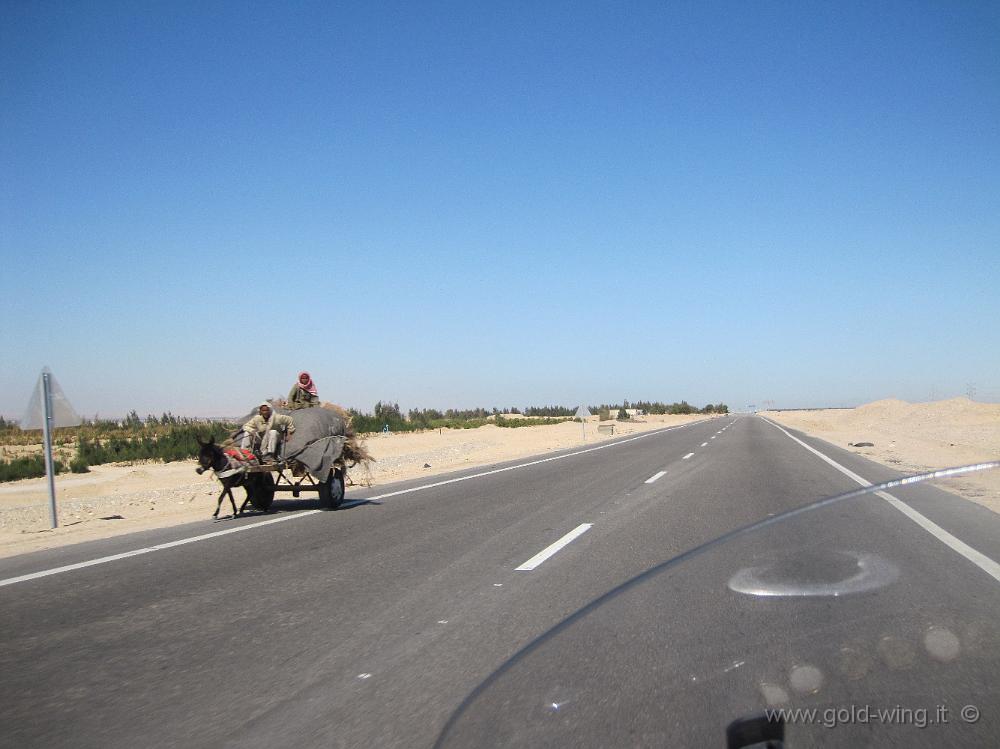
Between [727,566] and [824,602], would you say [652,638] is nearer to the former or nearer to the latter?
[727,566]

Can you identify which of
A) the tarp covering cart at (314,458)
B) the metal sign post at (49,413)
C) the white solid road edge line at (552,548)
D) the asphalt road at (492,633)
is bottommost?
the white solid road edge line at (552,548)

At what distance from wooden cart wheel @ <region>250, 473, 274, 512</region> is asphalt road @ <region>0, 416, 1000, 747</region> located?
2502 mm

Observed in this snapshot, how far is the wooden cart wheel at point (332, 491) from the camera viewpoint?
12.4m

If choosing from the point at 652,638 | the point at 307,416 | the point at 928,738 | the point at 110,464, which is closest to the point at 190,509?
the point at 307,416

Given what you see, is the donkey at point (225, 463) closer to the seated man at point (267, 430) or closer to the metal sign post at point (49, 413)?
the seated man at point (267, 430)

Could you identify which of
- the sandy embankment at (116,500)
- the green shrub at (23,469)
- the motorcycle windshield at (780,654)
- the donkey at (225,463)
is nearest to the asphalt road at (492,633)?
the motorcycle windshield at (780,654)

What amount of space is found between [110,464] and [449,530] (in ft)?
82.3

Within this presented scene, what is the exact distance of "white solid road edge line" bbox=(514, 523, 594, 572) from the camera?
7137mm

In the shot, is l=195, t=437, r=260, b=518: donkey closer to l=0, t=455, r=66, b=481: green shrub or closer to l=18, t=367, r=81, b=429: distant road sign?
l=18, t=367, r=81, b=429: distant road sign

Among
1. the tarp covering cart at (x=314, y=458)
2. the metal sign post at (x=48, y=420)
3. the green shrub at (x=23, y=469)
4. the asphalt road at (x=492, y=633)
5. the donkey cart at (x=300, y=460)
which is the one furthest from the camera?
the green shrub at (x=23, y=469)

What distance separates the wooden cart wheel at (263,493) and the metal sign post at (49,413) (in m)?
3.14

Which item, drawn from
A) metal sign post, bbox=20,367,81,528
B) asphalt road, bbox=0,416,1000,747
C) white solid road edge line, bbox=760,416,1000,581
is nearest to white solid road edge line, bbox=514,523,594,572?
asphalt road, bbox=0,416,1000,747

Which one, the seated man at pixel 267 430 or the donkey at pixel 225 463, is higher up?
the seated man at pixel 267 430

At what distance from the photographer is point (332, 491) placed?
1252 centimetres
